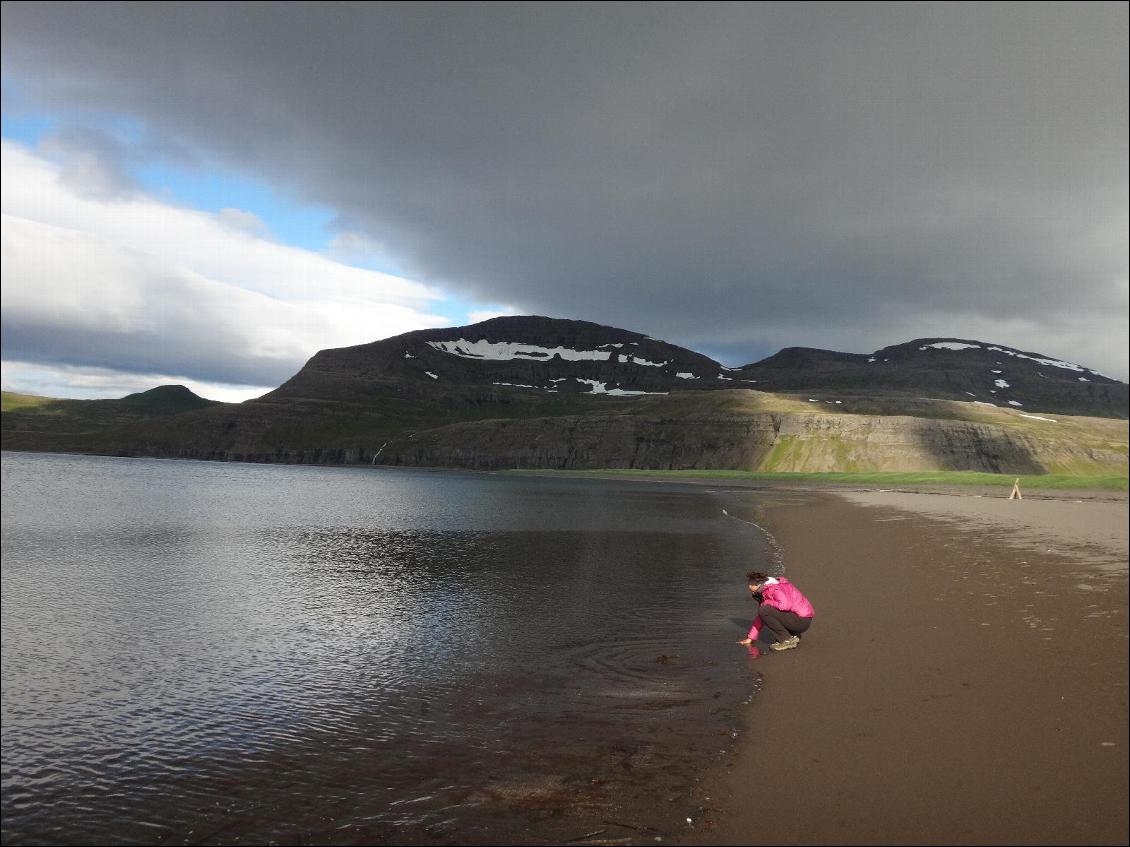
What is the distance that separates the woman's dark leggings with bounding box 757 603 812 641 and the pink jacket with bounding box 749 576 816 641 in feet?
0.31

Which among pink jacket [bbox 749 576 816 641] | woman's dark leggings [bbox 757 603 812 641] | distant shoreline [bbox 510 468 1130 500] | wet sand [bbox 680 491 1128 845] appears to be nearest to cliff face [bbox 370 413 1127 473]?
distant shoreline [bbox 510 468 1130 500]

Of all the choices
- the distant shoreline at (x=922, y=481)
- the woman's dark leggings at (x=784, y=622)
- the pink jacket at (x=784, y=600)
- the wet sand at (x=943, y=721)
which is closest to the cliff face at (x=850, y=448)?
the distant shoreline at (x=922, y=481)

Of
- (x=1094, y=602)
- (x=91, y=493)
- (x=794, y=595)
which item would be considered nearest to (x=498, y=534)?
(x=794, y=595)

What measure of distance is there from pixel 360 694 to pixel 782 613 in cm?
982

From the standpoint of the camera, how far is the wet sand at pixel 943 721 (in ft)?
25.0

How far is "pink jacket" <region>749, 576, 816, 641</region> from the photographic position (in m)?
15.9

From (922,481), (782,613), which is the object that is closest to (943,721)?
(782,613)

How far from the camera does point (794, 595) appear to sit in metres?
16.1

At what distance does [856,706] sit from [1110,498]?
6657 centimetres

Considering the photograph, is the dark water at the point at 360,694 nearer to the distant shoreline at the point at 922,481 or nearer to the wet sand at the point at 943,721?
the wet sand at the point at 943,721

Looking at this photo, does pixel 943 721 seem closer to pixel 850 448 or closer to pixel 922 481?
pixel 922 481

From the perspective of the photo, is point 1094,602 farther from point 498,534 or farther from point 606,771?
point 498,534

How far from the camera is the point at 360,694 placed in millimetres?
13711

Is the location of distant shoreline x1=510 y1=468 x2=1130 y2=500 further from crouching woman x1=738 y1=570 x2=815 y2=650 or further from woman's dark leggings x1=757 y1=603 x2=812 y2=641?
woman's dark leggings x1=757 y1=603 x2=812 y2=641
